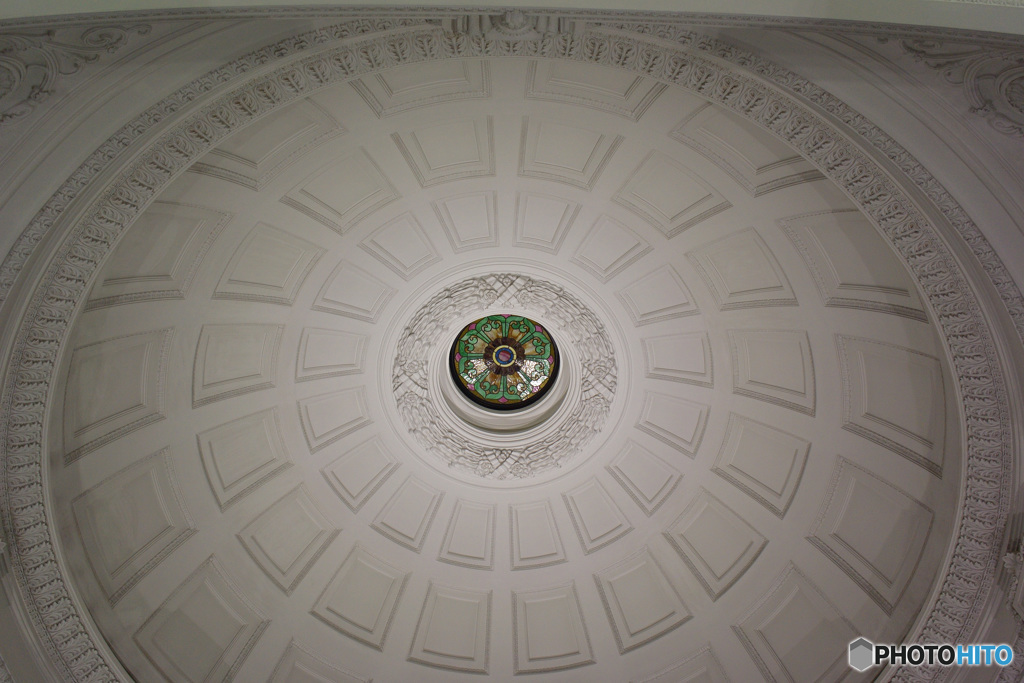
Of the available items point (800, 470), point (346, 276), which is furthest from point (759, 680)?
point (346, 276)

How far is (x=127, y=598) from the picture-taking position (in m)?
8.07

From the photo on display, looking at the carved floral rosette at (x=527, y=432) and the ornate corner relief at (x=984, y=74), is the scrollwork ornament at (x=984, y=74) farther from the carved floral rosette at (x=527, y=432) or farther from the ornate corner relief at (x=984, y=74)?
the carved floral rosette at (x=527, y=432)

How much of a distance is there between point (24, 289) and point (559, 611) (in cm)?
835

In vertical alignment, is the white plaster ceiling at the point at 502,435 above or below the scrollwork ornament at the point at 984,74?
below

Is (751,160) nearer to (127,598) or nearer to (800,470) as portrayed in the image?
(800,470)

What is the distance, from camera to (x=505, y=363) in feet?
37.2

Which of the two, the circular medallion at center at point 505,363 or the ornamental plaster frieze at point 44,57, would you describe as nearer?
the ornamental plaster frieze at point 44,57

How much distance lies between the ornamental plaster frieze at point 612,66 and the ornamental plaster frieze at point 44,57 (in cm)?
54

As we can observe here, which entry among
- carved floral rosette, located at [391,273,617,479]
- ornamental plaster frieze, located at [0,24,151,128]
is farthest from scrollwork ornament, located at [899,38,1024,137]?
ornamental plaster frieze, located at [0,24,151,128]

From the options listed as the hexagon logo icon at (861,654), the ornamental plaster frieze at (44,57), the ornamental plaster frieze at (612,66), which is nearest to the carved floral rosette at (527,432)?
the hexagon logo icon at (861,654)

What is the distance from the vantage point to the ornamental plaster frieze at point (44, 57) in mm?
4738

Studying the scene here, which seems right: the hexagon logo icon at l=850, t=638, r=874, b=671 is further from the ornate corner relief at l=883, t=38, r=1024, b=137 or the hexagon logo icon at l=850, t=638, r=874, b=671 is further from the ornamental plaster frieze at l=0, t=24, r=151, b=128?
the ornamental plaster frieze at l=0, t=24, r=151, b=128

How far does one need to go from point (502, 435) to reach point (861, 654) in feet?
18.7

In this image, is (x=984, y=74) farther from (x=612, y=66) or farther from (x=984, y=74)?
(x=612, y=66)
